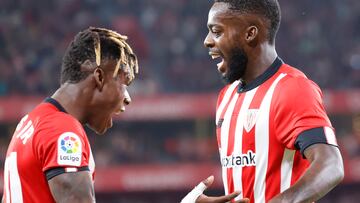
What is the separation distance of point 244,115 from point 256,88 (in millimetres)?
144

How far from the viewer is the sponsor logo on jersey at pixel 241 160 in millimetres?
3748

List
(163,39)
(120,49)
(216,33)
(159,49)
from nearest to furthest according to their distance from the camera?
(120,49) → (216,33) → (159,49) → (163,39)

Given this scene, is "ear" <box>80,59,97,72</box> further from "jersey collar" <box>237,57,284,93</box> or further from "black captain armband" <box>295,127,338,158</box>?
"black captain armband" <box>295,127,338,158</box>

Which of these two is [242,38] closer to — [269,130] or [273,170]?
[269,130]

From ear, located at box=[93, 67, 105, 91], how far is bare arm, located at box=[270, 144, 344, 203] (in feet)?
3.03

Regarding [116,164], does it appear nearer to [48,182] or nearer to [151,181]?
[151,181]

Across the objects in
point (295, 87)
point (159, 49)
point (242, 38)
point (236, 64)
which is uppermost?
point (159, 49)

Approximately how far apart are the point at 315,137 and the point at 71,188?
40.1 inches

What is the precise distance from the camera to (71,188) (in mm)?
3309

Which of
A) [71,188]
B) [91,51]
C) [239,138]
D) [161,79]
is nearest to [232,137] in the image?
[239,138]

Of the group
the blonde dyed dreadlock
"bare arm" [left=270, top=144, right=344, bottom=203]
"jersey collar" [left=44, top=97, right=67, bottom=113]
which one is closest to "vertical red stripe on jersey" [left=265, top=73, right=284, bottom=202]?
"bare arm" [left=270, top=144, right=344, bottom=203]

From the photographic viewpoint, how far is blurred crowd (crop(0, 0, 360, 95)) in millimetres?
14258

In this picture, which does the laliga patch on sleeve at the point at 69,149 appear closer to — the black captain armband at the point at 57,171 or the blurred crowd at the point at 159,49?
the black captain armband at the point at 57,171

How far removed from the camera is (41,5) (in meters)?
15.5
